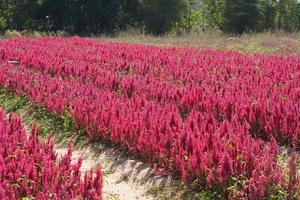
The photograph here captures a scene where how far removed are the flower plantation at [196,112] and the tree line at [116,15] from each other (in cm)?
2307

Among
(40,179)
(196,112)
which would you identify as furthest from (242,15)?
(40,179)

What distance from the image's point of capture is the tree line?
3481cm

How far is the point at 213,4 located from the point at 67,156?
43034 mm

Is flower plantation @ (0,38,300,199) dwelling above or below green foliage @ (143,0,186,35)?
below

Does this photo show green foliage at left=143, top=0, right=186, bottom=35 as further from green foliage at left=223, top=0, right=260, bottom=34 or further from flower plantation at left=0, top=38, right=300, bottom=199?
flower plantation at left=0, top=38, right=300, bottom=199

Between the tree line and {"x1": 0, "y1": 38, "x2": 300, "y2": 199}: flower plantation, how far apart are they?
23.1m

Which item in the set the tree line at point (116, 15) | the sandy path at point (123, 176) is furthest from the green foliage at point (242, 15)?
the sandy path at point (123, 176)

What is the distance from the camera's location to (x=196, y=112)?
20.9 feet

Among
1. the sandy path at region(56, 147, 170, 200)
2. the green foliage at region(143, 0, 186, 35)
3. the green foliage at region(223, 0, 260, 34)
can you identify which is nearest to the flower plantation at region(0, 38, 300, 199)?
the sandy path at region(56, 147, 170, 200)

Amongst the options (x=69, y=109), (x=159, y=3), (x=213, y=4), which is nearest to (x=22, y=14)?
(x=159, y=3)

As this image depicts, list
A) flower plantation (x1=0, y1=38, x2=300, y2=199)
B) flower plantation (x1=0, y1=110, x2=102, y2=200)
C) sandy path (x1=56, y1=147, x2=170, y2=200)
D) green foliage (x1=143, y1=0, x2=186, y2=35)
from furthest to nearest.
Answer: green foliage (x1=143, y1=0, x2=186, y2=35) < sandy path (x1=56, y1=147, x2=170, y2=200) < flower plantation (x1=0, y1=38, x2=300, y2=199) < flower plantation (x1=0, y1=110, x2=102, y2=200)

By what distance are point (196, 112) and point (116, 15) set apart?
32.2 metres

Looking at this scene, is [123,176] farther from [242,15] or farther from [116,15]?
[116,15]

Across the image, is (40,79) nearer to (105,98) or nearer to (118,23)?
(105,98)
